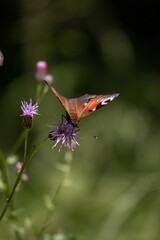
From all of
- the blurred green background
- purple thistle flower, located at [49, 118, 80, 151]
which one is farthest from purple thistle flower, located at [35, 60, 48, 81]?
the blurred green background

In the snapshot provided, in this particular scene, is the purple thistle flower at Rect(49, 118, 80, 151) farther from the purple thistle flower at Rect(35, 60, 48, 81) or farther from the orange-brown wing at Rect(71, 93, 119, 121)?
the purple thistle flower at Rect(35, 60, 48, 81)

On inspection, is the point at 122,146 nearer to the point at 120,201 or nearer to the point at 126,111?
the point at 126,111

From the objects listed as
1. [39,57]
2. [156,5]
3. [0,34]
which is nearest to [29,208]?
[39,57]

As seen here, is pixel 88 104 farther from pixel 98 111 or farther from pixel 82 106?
pixel 98 111

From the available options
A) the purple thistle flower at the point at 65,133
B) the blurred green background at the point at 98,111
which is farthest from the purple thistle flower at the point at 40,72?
the blurred green background at the point at 98,111

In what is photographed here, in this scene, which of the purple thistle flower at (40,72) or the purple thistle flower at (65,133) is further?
the purple thistle flower at (40,72)

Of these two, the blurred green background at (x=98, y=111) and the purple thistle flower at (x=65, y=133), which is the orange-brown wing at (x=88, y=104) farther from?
the blurred green background at (x=98, y=111)
